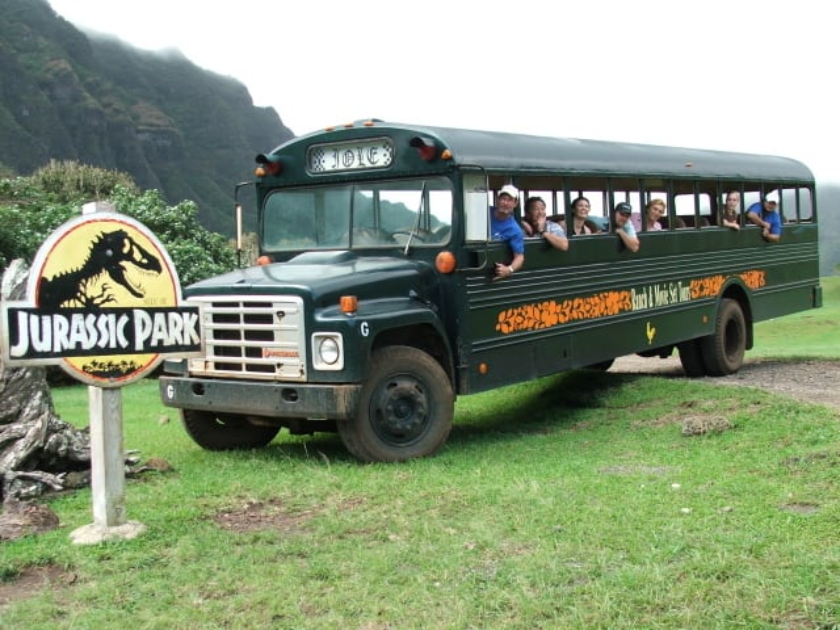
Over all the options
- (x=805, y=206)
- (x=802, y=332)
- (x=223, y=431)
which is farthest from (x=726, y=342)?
(x=802, y=332)

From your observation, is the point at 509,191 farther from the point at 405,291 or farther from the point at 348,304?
the point at 348,304

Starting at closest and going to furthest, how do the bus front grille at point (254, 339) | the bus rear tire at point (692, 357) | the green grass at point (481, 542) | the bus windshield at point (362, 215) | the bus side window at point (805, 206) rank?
the green grass at point (481, 542)
the bus front grille at point (254, 339)
the bus windshield at point (362, 215)
the bus rear tire at point (692, 357)
the bus side window at point (805, 206)

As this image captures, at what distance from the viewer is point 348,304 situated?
302 inches

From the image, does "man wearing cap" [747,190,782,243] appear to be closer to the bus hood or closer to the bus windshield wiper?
the bus windshield wiper

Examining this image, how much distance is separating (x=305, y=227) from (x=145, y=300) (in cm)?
341

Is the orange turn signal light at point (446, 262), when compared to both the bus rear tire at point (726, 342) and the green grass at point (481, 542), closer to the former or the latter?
the green grass at point (481, 542)

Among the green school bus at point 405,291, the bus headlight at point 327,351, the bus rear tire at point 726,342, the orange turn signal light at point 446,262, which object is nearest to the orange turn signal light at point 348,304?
the green school bus at point 405,291

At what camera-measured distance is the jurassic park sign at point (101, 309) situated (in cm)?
555

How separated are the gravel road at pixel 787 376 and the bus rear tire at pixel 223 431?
16.6ft

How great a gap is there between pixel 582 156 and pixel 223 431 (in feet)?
14.5

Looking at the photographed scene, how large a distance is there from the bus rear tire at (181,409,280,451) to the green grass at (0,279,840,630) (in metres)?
0.24

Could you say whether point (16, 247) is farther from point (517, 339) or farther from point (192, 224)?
point (517, 339)

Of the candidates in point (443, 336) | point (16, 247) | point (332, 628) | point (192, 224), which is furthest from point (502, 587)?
point (192, 224)

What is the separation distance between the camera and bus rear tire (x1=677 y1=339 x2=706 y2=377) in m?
13.4
